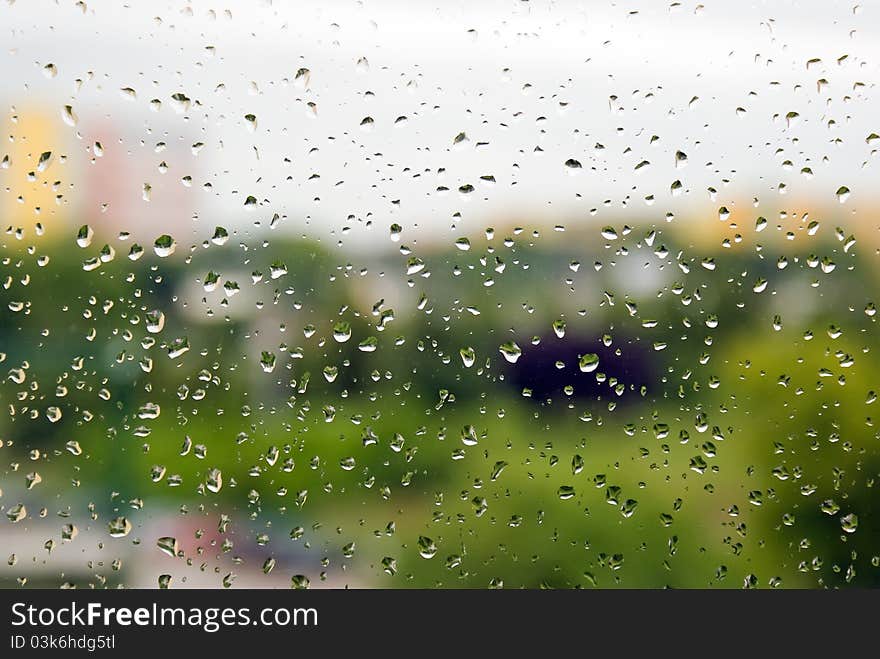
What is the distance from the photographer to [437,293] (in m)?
1.10

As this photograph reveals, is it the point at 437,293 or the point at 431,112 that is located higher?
the point at 431,112

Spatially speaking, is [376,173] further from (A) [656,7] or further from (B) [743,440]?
(B) [743,440]

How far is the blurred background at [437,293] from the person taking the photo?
3.42ft

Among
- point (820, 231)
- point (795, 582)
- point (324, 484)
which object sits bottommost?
point (795, 582)

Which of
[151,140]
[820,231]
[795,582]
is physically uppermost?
[151,140]

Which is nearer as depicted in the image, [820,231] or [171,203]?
[171,203]

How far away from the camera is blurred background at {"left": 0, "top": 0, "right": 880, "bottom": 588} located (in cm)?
104

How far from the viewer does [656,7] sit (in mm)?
1141

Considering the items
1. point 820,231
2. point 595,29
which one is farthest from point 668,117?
point 820,231

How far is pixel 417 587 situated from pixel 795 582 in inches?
22.2

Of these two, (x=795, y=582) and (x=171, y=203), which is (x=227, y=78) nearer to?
(x=171, y=203)

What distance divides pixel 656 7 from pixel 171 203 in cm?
76

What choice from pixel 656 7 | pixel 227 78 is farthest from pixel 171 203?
pixel 656 7

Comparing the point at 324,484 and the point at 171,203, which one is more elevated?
the point at 171,203
